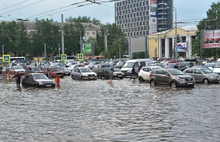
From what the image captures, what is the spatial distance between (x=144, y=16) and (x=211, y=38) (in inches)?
4910

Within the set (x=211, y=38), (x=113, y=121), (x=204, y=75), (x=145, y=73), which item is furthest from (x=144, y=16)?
(x=113, y=121)

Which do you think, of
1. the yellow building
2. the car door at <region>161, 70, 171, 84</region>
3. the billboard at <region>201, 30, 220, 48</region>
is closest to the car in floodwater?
the car door at <region>161, 70, 171, 84</region>

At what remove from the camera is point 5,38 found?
136m

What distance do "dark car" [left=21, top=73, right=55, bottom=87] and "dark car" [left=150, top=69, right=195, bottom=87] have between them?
8834 millimetres

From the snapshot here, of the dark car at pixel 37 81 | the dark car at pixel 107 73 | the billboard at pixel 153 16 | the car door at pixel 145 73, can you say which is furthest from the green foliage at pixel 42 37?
the dark car at pixel 37 81

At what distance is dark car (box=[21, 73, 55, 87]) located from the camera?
31.9 metres

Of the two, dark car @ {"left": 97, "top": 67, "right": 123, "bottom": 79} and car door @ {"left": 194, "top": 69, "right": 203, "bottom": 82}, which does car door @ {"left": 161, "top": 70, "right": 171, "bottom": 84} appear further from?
dark car @ {"left": 97, "top": 67, "right": 123, "bottom": 79}

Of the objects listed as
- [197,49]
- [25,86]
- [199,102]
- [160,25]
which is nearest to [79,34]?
[160,25]

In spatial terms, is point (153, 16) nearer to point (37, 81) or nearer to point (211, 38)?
point (211, 38)

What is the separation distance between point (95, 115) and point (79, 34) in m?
128

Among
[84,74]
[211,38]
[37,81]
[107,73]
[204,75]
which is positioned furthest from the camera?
[211,38]

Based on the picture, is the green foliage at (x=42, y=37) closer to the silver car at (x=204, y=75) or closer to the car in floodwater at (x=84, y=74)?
the car in floodwater at (x=84, y=74)

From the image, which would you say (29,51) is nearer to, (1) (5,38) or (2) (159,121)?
(1) (5,38)

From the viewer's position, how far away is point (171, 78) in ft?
95.0
